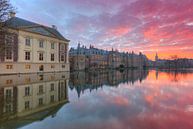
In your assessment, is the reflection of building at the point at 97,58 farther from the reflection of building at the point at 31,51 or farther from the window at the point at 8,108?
the window at the point at 8,108

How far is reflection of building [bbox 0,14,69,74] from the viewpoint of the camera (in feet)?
132

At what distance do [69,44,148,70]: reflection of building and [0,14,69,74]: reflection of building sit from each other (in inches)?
886

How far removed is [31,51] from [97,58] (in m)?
72.3

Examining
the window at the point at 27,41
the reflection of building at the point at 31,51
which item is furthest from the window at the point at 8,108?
the window at the point at 27,41

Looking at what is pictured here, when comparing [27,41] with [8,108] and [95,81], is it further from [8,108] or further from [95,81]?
[8,108]

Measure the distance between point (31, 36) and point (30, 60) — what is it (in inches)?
226

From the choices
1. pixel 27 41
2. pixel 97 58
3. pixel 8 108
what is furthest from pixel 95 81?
pixel 97 58

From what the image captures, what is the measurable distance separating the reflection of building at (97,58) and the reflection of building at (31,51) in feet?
73.8

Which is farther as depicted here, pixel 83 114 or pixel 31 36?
pixel 31 36

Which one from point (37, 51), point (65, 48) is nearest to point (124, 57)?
point (65, 48)

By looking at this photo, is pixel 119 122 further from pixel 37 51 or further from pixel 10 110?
pixel 37 51

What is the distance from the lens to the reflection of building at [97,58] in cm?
8712

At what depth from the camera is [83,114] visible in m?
9.79

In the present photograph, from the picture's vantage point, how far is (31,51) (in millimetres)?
46625
